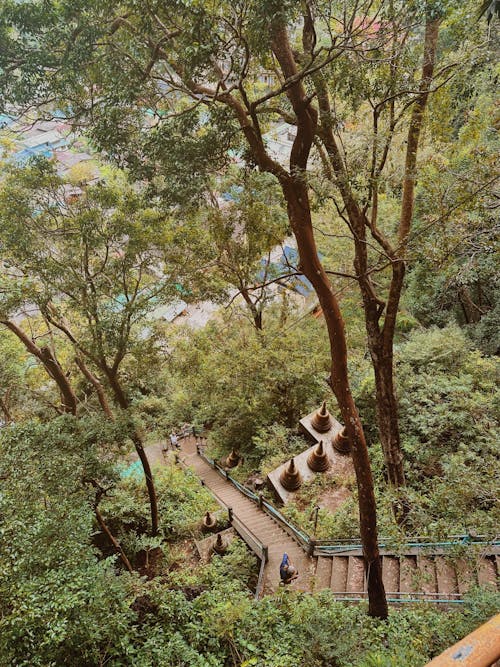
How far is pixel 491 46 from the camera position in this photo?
16.9 feet

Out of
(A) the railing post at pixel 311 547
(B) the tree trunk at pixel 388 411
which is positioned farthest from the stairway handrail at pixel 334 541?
(B) the tree trunk at pixel 388 411

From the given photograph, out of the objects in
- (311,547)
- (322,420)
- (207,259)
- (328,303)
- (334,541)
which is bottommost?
(311,547)

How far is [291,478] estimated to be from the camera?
420 inches

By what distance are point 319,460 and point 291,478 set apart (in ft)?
3.22

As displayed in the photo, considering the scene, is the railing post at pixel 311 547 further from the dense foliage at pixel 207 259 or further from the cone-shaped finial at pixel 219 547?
the cone-shaped finial at pixel 219 547

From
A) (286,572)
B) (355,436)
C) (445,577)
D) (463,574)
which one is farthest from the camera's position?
(286,572)

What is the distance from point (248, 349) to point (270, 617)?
881 cm

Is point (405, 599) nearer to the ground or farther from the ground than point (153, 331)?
nearer to the ground

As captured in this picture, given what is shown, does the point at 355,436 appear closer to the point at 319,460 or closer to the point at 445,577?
the point at 445,577

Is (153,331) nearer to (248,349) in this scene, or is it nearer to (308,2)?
(248,349)

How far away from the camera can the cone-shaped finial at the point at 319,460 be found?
10911mm

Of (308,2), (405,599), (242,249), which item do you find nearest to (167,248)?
(242,249)

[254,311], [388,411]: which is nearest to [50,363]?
[254,311]

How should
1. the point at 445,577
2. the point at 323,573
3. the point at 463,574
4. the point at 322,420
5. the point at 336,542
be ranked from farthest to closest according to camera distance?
the point at 322,420 → the point at 336,542 → the point at 323,573 → the point at 445,577 → the point at 463,574
